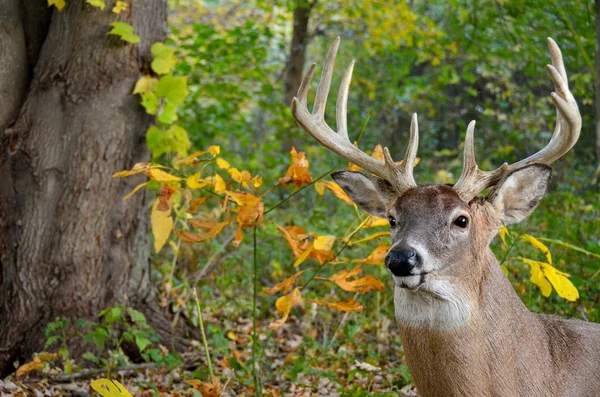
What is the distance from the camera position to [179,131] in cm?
599

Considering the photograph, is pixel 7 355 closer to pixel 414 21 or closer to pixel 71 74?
pixel 71 74

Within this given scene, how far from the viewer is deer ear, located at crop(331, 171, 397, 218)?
4234 millimetres

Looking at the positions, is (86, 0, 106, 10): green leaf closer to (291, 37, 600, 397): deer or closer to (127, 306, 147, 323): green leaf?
(127, 306, 147, 323): green leaf

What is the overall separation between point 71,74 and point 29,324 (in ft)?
5.49

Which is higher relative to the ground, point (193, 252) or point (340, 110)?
point (340, 110)

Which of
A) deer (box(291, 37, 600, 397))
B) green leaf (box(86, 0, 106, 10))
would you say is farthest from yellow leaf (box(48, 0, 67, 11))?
deer (box(291, 37, 600, 397))

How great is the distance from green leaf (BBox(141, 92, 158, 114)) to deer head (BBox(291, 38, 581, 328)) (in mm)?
1841

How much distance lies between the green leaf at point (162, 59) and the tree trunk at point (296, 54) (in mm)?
6856

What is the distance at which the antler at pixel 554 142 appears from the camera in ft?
12.6

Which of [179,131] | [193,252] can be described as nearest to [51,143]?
[179,131]

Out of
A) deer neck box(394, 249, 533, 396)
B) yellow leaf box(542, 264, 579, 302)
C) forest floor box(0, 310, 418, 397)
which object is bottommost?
forest floor box(0, 310, 418, 397)

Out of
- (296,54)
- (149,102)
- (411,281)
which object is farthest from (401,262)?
(296,54)

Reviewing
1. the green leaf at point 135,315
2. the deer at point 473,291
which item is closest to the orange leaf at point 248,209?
the deer at point 473,291

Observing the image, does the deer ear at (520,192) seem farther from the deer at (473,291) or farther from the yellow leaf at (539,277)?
the yellow leaf at (539,277)
